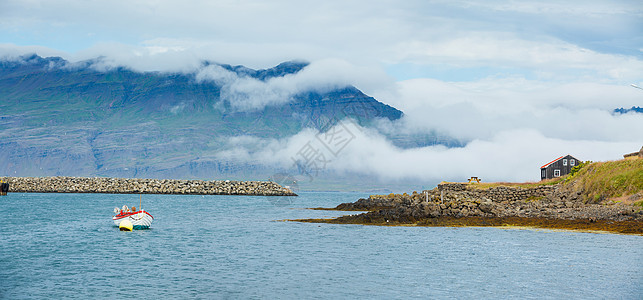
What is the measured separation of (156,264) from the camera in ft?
105

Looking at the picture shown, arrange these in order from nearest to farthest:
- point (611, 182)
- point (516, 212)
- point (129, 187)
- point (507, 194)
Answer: point (611, 182)
point (516, 212)
point (507, 194)
point (129, 187)

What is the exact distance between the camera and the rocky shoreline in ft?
153

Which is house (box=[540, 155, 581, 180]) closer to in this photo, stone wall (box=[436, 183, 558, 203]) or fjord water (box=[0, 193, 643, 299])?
stone wall (box=[436, 183, 558, 203])

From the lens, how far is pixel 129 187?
17538cm

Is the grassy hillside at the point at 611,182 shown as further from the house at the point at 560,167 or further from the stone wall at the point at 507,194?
the house at the point at 560,167

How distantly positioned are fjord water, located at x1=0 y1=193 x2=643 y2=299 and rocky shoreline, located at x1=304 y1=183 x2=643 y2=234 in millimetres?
3178

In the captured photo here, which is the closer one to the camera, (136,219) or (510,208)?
(136,219)

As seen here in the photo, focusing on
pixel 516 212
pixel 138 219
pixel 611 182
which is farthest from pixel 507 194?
pixel 138 219

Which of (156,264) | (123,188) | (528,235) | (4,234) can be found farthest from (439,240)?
(123,188)

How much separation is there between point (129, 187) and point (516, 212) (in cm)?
14069

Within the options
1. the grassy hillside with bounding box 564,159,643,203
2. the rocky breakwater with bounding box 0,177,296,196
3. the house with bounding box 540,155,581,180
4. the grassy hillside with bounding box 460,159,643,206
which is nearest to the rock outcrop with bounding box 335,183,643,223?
the grassy hillside with bounding box 460,159,643,206

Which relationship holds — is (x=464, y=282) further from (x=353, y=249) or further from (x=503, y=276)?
(x=353, y=249)

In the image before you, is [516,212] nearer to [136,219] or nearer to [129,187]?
[136,219]

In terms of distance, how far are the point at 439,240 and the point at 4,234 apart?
117ft
